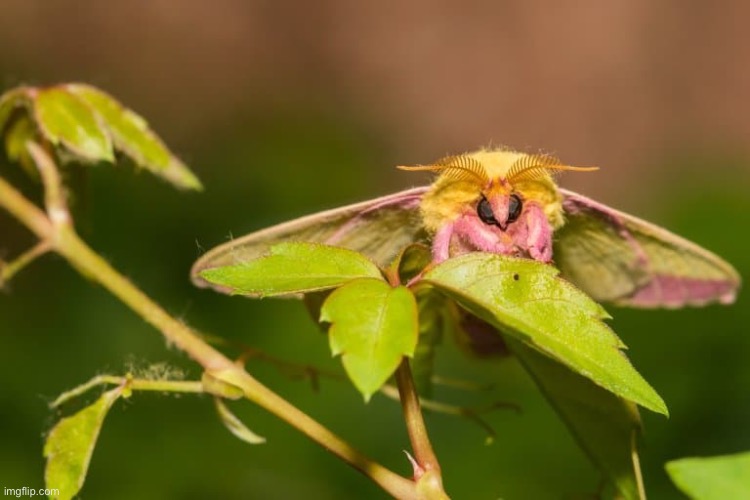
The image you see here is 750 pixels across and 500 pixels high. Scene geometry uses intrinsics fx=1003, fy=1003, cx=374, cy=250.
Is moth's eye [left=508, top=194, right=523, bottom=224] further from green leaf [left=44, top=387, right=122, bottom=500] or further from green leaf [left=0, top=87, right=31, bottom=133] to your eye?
green leaf [left=0, top=87, right=31, bottom=133]

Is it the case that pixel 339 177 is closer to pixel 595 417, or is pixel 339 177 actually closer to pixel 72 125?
pixel 72 125

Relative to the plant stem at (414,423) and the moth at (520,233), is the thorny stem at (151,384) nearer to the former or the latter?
the moth at (520,233)

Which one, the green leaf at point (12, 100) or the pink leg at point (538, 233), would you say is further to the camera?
the green leaf at point (12, 100)

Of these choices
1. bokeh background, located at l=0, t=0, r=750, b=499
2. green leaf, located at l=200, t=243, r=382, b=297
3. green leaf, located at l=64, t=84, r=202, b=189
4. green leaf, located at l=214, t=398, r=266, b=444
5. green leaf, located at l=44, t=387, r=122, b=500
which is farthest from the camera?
bokeh background, located at l=0, t=0, r=750, b=499

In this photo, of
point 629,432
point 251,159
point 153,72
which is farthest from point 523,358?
point 153,72

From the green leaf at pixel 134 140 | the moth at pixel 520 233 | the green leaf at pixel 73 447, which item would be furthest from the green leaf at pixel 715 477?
the green leaf at pixel 134 140

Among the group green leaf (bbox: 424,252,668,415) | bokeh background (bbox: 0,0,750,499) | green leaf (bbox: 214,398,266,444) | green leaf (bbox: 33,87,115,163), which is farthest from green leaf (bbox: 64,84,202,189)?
green leaf (bbox: 424,252,668,415)
